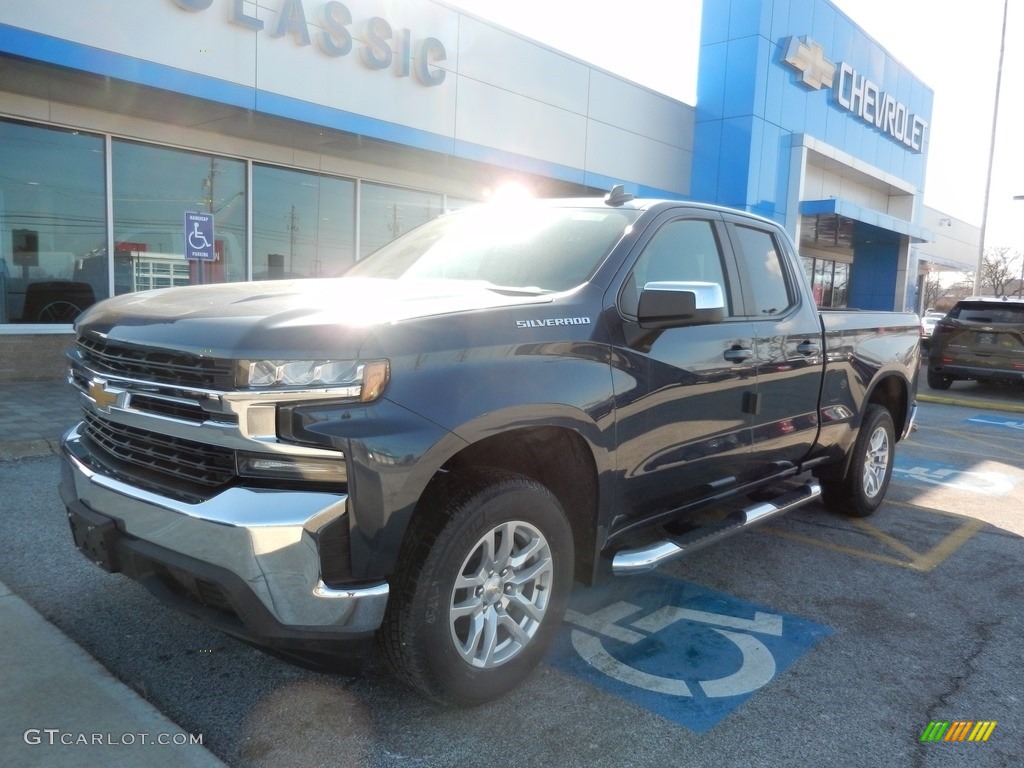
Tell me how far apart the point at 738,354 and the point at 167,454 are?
2.63 metres

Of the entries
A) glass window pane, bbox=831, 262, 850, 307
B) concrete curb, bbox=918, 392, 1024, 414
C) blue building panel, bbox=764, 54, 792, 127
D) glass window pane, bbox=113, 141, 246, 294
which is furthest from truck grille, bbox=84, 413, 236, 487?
glass window pane, bbox=831, 262, 850, 307

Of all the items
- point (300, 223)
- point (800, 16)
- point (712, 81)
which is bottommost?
point (300, 223)

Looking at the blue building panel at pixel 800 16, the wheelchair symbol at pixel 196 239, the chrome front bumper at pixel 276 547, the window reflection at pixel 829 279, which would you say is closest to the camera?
the chrome front bumper at pixel 276 547

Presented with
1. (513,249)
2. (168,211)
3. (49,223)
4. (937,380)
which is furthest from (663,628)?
(937,380)

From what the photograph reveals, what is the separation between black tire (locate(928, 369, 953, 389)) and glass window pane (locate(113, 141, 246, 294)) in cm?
1180

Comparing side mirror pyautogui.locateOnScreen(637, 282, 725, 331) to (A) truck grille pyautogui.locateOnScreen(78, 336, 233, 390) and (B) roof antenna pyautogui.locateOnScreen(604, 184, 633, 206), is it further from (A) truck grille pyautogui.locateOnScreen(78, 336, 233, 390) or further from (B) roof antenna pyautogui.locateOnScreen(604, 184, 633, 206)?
(A) truck grille pyautogui.locateOnScreen(78, 336, 233, 390)

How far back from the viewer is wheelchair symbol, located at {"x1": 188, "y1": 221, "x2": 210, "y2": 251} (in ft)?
28.1

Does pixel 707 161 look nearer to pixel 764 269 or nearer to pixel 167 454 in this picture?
pixel 764 269

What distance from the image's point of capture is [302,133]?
11320 millimetres

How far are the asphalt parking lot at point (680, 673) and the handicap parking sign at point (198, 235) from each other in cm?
431

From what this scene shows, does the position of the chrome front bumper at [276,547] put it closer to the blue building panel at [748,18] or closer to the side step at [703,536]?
the side step at [703,536]

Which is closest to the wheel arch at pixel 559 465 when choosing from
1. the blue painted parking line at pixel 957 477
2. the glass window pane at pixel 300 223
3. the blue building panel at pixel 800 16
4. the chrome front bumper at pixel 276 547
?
the chrome front bumper at pixel 276 547

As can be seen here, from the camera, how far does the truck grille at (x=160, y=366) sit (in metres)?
2.42

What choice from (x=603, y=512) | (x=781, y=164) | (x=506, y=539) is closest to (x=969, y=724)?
(x=603, y=512)
